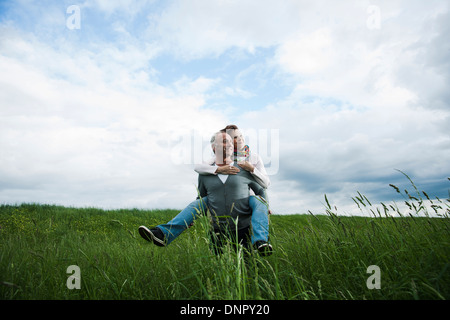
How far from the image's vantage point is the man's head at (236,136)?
4.39 m

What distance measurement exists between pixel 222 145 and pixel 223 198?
738 mm

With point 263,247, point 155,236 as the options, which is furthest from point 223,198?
point 155,236

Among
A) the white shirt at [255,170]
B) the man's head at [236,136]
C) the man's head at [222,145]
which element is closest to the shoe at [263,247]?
the white shirt at [255,170]

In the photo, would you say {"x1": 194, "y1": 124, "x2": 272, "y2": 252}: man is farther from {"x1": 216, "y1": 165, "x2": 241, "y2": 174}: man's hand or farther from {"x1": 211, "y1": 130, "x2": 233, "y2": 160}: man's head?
{"x1": 211, "y1": 130, "x2": 233, "y2": 160}: man's head

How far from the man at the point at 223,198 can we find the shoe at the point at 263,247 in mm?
460

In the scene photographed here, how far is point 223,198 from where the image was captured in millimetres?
4027

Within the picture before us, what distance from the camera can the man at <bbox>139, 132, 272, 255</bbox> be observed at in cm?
402

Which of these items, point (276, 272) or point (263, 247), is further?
point (263, 247)

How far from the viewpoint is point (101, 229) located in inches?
426

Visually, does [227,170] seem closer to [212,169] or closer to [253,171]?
[212,169]

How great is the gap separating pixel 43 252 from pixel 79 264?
551 mm

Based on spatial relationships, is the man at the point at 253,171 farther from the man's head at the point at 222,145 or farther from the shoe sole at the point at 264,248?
the man's head at the point at 222,145
